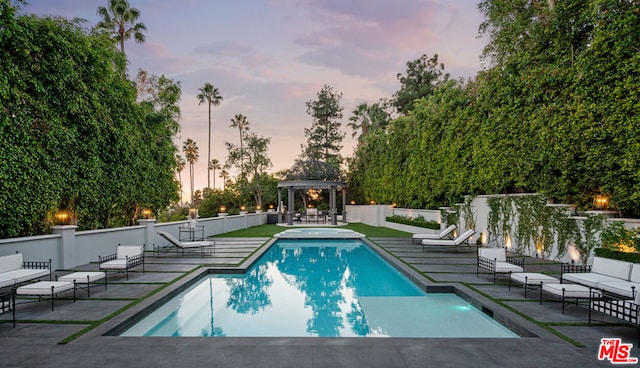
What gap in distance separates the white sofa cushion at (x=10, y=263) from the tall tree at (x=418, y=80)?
37.2 metres

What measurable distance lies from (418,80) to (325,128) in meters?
13.3

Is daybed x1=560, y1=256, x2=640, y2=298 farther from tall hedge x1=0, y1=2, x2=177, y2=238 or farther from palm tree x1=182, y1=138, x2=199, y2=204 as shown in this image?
palm tree x1=182, y1=138, x2=199, y2=204

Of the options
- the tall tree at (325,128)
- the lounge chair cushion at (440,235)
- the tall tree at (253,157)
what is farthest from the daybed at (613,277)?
the tall tree at (325,128)

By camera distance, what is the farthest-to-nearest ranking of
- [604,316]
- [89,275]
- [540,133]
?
[540,133] < [89,275] < [604,316]

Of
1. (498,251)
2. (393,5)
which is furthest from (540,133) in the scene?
(393,5)

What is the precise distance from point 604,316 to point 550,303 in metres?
0.84

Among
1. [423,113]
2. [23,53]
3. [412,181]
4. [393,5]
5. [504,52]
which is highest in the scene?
[393,5]

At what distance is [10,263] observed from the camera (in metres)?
6.97

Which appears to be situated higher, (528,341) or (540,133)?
(540,133)

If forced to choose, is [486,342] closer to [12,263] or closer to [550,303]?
[550,303]

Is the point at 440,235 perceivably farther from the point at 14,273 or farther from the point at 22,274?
the point at 14,273

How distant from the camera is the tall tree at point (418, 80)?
39500 millimetres

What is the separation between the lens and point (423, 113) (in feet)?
73.5

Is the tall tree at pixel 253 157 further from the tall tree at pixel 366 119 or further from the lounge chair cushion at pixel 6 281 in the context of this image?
the lounge chair cushion at pixel 6 281
